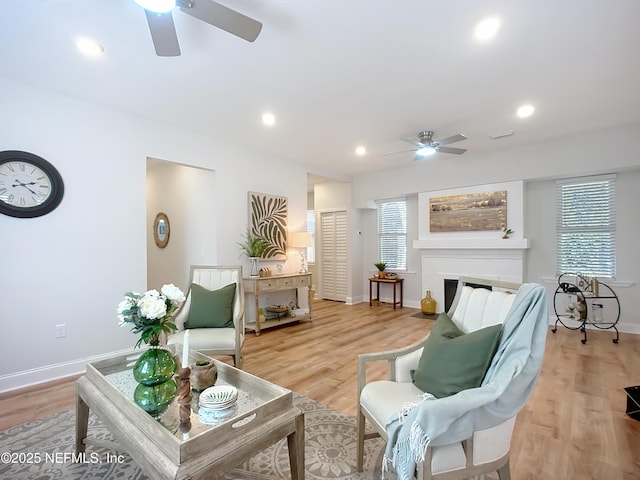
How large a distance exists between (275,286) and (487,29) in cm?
373

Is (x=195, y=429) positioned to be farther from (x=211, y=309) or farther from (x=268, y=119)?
(x=268, y=119)

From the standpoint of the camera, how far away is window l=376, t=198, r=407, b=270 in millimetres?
6352

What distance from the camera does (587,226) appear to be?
4508 mm

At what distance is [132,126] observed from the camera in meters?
3.48

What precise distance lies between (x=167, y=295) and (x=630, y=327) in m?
5.79

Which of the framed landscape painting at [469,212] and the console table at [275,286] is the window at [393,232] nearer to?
the framed landscape painting at [469,212]

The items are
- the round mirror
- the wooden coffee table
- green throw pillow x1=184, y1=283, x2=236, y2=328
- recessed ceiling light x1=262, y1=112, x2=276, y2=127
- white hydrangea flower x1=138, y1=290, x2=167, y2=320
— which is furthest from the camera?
the round mirror

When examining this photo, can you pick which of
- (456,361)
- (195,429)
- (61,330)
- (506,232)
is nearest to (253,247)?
(61,330)

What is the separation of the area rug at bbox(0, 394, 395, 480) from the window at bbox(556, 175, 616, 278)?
449 cm

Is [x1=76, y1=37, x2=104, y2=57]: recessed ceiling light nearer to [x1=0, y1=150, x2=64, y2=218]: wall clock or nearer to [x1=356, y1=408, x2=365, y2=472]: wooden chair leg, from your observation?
[x1=0, y1=150, x2=64, y2=218]: wall clock

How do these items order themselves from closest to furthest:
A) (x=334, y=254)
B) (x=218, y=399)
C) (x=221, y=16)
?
(x=218, y=399), (x=221, y=16), (x=334, y=254)

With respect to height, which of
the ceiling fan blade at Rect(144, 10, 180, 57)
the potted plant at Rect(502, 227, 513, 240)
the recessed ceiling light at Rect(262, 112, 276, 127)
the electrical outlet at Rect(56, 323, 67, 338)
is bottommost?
the electrical outlet at Rect(56, 323, 67, 338)

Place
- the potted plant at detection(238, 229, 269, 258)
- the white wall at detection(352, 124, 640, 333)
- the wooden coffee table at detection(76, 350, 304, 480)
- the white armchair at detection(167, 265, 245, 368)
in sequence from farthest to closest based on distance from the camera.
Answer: the potted plant at detection(238, 229, 269, 258) → the white wall at detection(352, 124, 640, 333) → the white armchair at detection(167, 265, 245, 368) → the wooden coffee table at detection(76, 350, 304, 480)

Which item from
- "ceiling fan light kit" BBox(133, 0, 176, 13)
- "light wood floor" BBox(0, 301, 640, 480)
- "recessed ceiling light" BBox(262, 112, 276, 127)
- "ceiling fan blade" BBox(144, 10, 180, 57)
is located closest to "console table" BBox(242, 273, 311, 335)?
"light wood floor" BBox(0, 301, 640, 480)
